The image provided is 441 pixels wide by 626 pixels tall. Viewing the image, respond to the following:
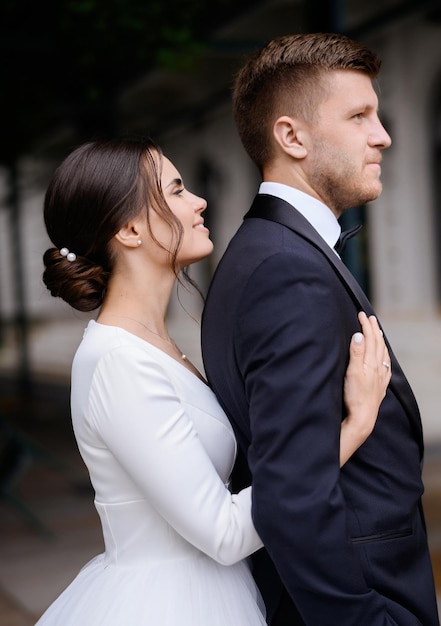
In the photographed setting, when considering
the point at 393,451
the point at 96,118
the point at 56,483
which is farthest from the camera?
the point at 96,118

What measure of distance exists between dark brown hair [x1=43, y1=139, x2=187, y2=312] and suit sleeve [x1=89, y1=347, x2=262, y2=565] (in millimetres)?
280

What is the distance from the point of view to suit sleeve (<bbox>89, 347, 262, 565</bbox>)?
5.63 feet

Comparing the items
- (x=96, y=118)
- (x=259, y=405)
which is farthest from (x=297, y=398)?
(x=96, y=118)

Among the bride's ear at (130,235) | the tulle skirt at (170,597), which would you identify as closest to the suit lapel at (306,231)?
the bride's ear at (130,235)

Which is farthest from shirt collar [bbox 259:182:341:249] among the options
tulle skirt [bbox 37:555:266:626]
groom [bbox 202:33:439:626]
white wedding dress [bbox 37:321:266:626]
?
tulle skirt [bbox 37:555:266:626]

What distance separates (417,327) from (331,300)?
14020mm

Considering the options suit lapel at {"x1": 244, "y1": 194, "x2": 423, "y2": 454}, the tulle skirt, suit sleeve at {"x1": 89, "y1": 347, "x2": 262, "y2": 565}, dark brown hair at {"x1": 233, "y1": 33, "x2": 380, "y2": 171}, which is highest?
dark brown hair at {"x1": 233, "y1": 33, "x2": 380, "y2": 171}

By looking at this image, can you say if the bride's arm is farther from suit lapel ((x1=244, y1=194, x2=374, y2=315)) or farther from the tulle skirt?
the tulle skirt

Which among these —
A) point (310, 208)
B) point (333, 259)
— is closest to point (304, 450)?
point (333, 259)

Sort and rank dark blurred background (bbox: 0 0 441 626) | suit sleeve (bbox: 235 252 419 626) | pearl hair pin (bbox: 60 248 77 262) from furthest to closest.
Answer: dark blurred background (bbox: 0 0 441 626)
pearl hair pin (bbox: 60 248 77 262)
suit sleeve (bbox: 235 252 419 626)

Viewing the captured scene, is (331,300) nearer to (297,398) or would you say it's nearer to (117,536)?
(297,398)

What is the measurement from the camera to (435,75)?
17.1m

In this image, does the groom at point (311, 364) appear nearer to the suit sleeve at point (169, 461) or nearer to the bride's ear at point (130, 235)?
the suit sleeve at point (169, 461)

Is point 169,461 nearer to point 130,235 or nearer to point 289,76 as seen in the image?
point 130,235
